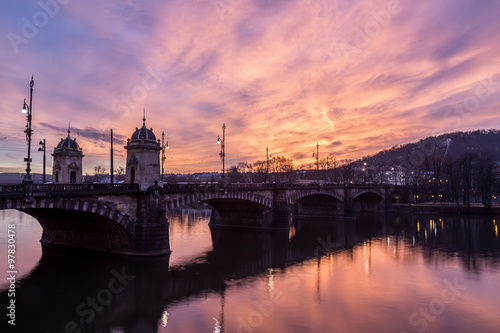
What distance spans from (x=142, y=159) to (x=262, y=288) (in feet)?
61.9

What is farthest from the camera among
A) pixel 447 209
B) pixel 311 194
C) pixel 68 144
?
pixel 447 209

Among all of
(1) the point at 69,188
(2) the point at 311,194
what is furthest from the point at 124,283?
(2) the point at 311,194

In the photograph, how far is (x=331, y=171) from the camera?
150625 millimetres

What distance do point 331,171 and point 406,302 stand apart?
13232cm

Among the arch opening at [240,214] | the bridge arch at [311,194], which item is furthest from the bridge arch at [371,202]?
the arch opening at [240,214]

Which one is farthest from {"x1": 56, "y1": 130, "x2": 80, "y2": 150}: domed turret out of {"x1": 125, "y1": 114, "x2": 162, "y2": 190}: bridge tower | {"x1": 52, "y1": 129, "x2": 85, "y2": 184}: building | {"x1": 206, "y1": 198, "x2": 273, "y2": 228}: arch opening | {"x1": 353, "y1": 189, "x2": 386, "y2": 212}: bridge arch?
{"x1": 353, "y1": 189, "x2": 386, "y2": 212}: bridge arch

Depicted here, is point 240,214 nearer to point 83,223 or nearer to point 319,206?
point 319,206

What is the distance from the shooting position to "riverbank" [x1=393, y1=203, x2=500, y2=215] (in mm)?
72562

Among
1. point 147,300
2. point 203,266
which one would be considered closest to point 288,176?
point 203,266

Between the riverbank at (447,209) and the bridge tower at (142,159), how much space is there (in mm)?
69690

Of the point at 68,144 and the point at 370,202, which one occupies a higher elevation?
the point at 68,144

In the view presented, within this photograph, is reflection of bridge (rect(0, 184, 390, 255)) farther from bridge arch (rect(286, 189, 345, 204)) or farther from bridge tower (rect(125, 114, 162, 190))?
bridge arch (rect(286, 189, 345, 204))

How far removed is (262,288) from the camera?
24.5m

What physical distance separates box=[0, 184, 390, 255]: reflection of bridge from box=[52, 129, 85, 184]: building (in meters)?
5.77
